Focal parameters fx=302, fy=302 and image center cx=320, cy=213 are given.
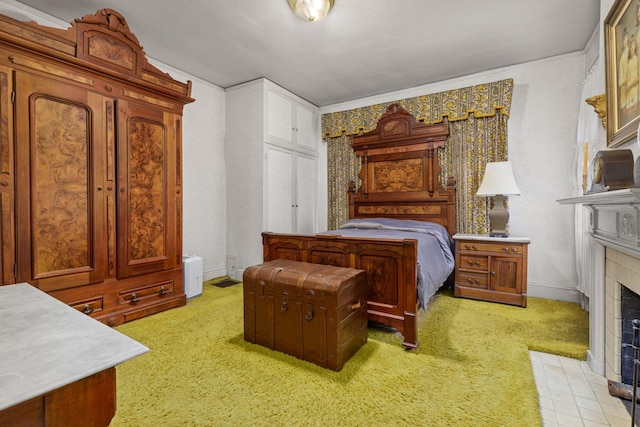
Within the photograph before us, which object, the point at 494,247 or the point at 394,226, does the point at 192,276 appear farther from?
the point at 494,247

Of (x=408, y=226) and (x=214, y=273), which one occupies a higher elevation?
(x=408, y=226)

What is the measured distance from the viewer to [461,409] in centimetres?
150

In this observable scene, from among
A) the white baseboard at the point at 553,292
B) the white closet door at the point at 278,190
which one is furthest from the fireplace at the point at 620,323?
the white closet door at the point at 278,190

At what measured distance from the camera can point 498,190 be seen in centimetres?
313

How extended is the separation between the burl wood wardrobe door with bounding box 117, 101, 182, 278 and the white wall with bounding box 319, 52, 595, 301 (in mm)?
3712

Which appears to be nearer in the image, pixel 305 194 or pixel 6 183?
pixel 6 183

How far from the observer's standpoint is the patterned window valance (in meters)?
3.50

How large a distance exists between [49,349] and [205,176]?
11.8 feet

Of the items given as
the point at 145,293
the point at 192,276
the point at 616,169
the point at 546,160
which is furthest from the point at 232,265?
the point at 546,160

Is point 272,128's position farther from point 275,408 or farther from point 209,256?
point 275,408

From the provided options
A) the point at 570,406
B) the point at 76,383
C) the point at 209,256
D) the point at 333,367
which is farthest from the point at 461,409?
the point at 209,256

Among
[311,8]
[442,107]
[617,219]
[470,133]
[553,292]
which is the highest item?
[311,8]

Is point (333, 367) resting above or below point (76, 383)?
below

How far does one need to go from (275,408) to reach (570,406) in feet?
4.92
